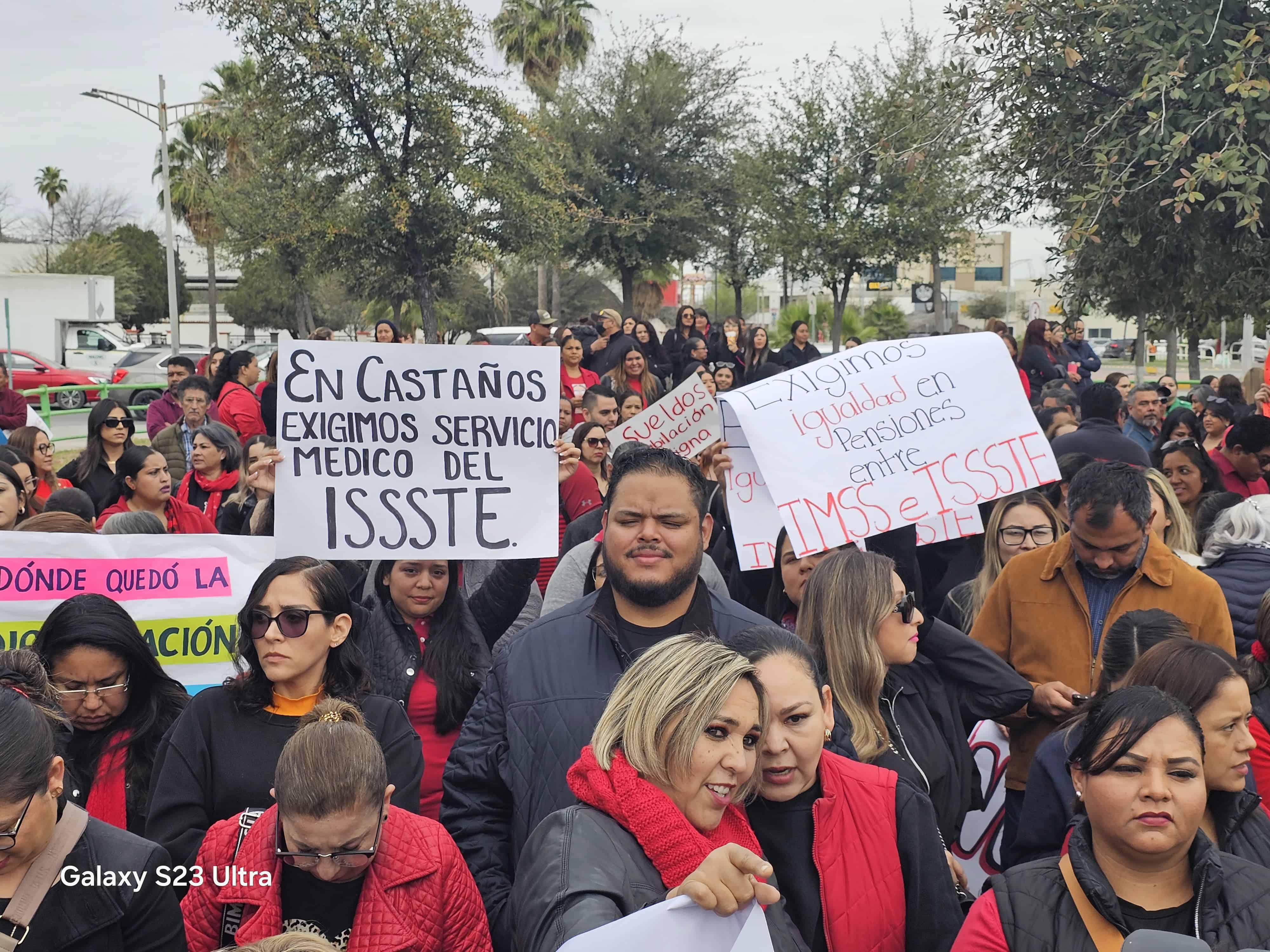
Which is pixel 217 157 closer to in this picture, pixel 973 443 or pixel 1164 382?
pixel 1164 382

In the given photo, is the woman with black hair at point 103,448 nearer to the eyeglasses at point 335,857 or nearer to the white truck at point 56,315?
the eyeglasses at point 335,857

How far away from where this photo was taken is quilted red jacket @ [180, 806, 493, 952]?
2.99 meters

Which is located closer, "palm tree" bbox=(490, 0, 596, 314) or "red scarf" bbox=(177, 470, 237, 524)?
"red scarf" bbox=(177, 470, 237, 524)

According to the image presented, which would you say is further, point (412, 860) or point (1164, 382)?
point (1164, 382)

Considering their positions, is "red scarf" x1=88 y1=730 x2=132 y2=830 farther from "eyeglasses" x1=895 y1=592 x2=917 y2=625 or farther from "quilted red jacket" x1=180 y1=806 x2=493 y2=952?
"eyeglasses" x1=895 y1=592 x2=917 y2=625

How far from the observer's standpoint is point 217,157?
53969 mm

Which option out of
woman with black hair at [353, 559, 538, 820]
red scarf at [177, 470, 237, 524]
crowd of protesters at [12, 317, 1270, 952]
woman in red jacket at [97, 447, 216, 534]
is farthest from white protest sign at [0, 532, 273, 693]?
red scarf at [177, 470, 237, 524]

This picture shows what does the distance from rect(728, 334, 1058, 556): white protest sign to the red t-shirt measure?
1.59 m

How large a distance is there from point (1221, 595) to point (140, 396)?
21.6 m

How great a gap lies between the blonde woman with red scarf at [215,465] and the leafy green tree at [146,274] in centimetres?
5686

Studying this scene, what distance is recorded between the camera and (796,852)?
294 cm

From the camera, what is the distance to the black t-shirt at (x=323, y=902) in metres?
3.04

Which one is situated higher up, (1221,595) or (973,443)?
(973,443)

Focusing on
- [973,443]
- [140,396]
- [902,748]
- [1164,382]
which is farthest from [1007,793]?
[140,396]
